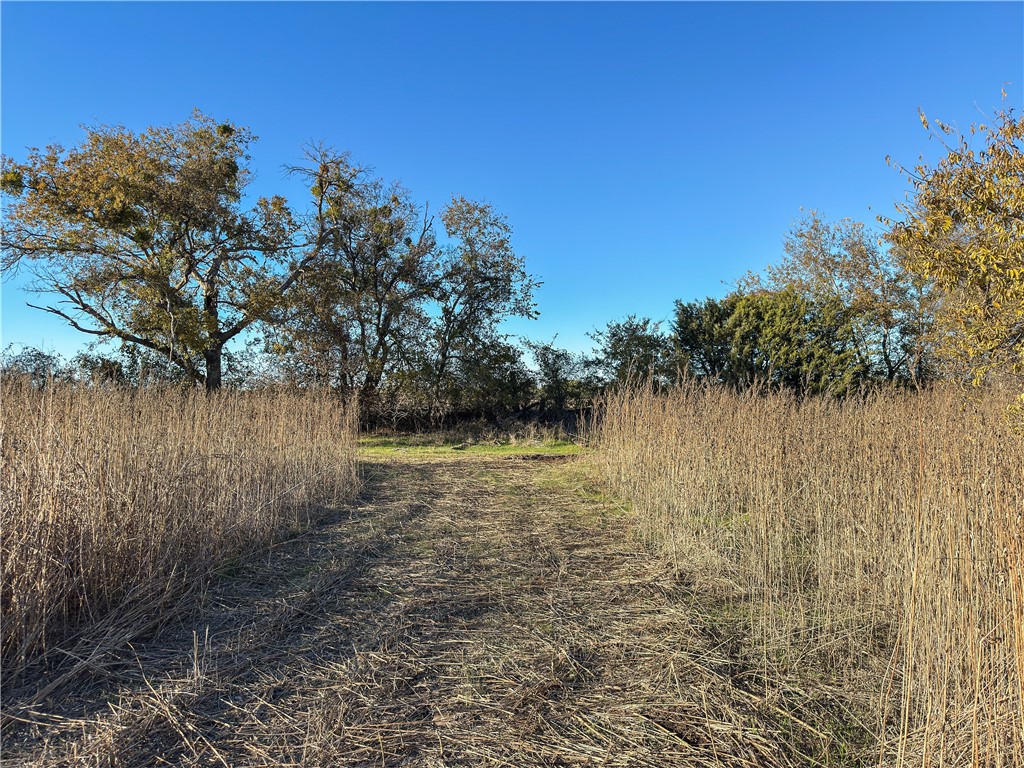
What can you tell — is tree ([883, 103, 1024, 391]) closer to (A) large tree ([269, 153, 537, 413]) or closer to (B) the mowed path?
(B) the mowed path

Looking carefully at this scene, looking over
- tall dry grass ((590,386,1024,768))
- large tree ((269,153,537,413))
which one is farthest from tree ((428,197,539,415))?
tall dry grass ((590,386,1024,768))

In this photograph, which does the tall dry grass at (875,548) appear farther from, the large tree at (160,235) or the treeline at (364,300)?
the large tree at (160,235)

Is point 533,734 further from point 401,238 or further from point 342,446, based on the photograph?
point 401,238

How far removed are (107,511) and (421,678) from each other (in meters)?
2.09

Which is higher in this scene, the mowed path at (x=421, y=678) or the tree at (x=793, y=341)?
the tree at (x=793, y=341)

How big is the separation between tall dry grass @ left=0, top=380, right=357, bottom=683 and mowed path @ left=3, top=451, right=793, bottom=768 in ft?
1.08

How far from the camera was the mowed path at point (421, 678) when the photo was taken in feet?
5.83

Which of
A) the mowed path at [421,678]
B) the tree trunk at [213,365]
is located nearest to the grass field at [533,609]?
the mowed path at [421,678]

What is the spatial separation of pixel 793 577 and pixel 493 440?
1144 centimetres

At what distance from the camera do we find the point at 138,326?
13.3 m

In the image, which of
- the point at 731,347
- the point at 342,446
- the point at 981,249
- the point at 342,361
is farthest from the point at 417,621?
the point at 731,347

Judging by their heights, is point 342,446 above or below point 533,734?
above

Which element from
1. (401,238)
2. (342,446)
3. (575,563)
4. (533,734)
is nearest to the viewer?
(533,734)

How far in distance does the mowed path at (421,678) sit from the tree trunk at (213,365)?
12.3 meters
